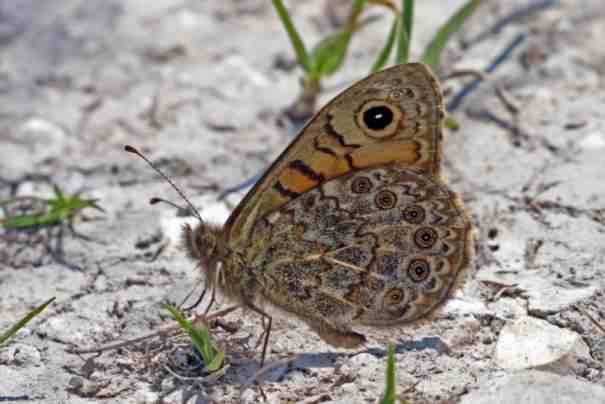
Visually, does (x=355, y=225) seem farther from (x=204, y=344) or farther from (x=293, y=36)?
(x=293, y=36)

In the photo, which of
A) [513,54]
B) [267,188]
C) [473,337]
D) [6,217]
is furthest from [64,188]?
[513,54]

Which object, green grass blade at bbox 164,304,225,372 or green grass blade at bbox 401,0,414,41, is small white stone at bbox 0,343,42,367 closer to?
green grass blade at bbox 164,304,225,372

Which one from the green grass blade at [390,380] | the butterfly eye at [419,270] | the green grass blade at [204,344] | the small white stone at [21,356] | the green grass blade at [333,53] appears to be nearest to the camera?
the green grass blade at [390,380]

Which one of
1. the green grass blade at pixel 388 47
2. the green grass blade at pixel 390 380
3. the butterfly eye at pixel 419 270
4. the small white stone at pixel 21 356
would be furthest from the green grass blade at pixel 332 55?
the green grass blade at pixel 390 380

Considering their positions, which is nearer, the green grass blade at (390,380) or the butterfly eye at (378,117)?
the green grass blade at (390,380)

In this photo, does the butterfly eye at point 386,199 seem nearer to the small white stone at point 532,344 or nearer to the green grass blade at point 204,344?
the small white stone at point 532,344

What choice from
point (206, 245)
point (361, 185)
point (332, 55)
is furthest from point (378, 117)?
point (332, 55)
